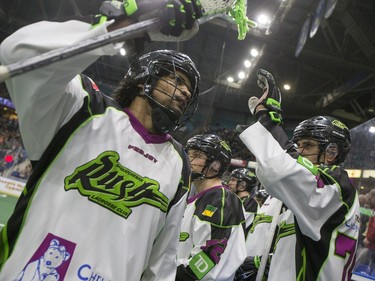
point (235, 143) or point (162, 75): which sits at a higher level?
point (235, 143)

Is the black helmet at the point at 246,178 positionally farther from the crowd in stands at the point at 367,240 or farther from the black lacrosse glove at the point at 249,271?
the black lacrosse glove at the point at 249,271

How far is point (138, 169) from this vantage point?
1494 mm

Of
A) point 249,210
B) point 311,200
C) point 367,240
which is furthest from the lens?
point 249,210

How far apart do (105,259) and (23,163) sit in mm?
11788

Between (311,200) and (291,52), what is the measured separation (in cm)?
1143

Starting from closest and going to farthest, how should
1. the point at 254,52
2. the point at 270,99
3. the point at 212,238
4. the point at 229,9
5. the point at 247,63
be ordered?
the point at 229,9 < the point at 270,99 < the point at 212,238 < the point at 254,52 < the point at 247,63

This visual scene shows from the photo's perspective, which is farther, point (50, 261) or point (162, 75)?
point (162, 75)

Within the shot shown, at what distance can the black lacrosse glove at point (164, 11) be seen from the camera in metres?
1.23

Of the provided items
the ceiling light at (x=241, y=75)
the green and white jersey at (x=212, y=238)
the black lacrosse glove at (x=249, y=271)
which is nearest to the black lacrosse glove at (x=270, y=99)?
the green and white jersey at (x=212, y=238)

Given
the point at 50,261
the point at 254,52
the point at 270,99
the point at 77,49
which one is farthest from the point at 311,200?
the point at 254,52

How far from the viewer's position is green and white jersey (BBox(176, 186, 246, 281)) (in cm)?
258

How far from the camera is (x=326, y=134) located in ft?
8.39

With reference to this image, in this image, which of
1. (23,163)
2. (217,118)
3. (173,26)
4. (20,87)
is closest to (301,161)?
(173,26)

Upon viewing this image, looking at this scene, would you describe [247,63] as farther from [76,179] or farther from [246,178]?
[76,179]
